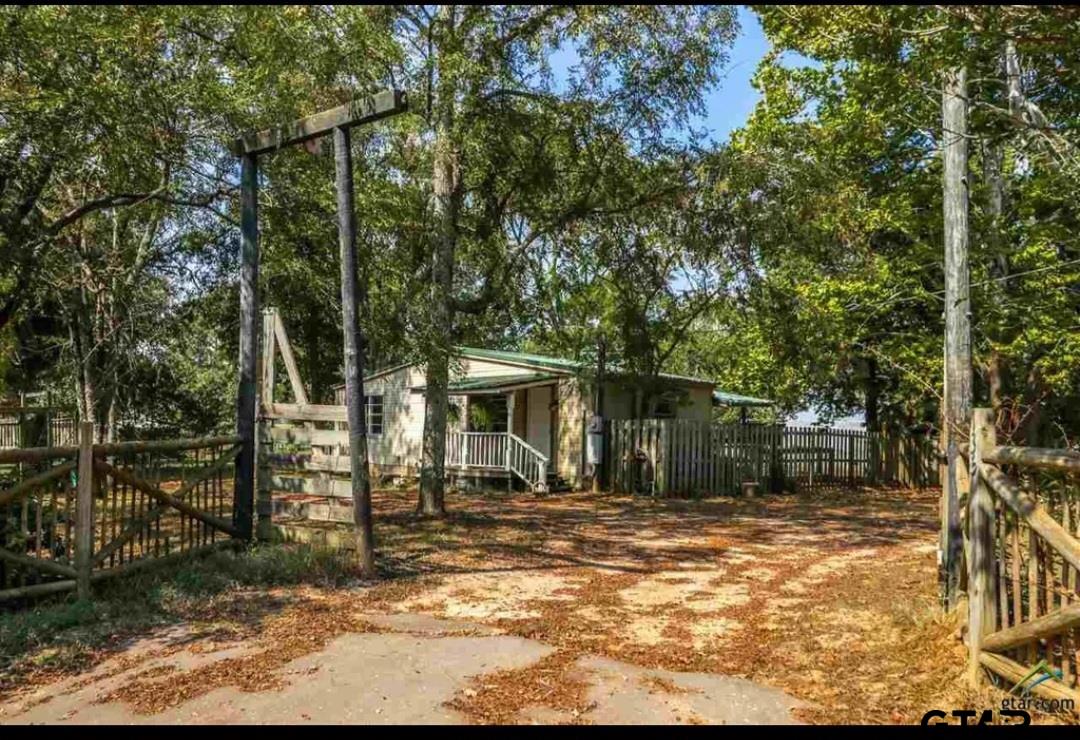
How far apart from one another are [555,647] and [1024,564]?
2778 mm

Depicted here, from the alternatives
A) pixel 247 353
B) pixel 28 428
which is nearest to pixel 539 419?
pixel 28 428

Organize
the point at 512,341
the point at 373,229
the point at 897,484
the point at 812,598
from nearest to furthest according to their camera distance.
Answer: the point at 812,598
the point at 373,229
the point at 897,484
the point at 512,341

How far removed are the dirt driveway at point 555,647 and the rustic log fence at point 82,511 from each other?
1.02 meters

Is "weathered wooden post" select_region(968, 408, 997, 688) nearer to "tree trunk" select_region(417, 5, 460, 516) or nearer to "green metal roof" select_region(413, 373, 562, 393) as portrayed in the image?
"tree trunk" select_region(417, 5, 460, 516)

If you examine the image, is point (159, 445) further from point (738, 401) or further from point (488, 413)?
point (738, 401)

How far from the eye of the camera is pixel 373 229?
10305 mm

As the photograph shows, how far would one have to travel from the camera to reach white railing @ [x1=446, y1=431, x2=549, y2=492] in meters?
17.6

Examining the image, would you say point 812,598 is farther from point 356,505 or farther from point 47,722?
point 47,722

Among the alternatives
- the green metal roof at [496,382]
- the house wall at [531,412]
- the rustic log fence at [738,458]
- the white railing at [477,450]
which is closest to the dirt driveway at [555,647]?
the rustic log fence at [738,458]

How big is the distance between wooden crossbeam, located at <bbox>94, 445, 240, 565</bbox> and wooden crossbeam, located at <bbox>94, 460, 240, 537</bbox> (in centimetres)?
6

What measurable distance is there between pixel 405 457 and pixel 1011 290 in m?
14.1

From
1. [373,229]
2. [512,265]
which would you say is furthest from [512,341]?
[373,229]

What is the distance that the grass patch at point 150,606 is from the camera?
→ 4.70 meters

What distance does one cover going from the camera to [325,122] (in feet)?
24.0
